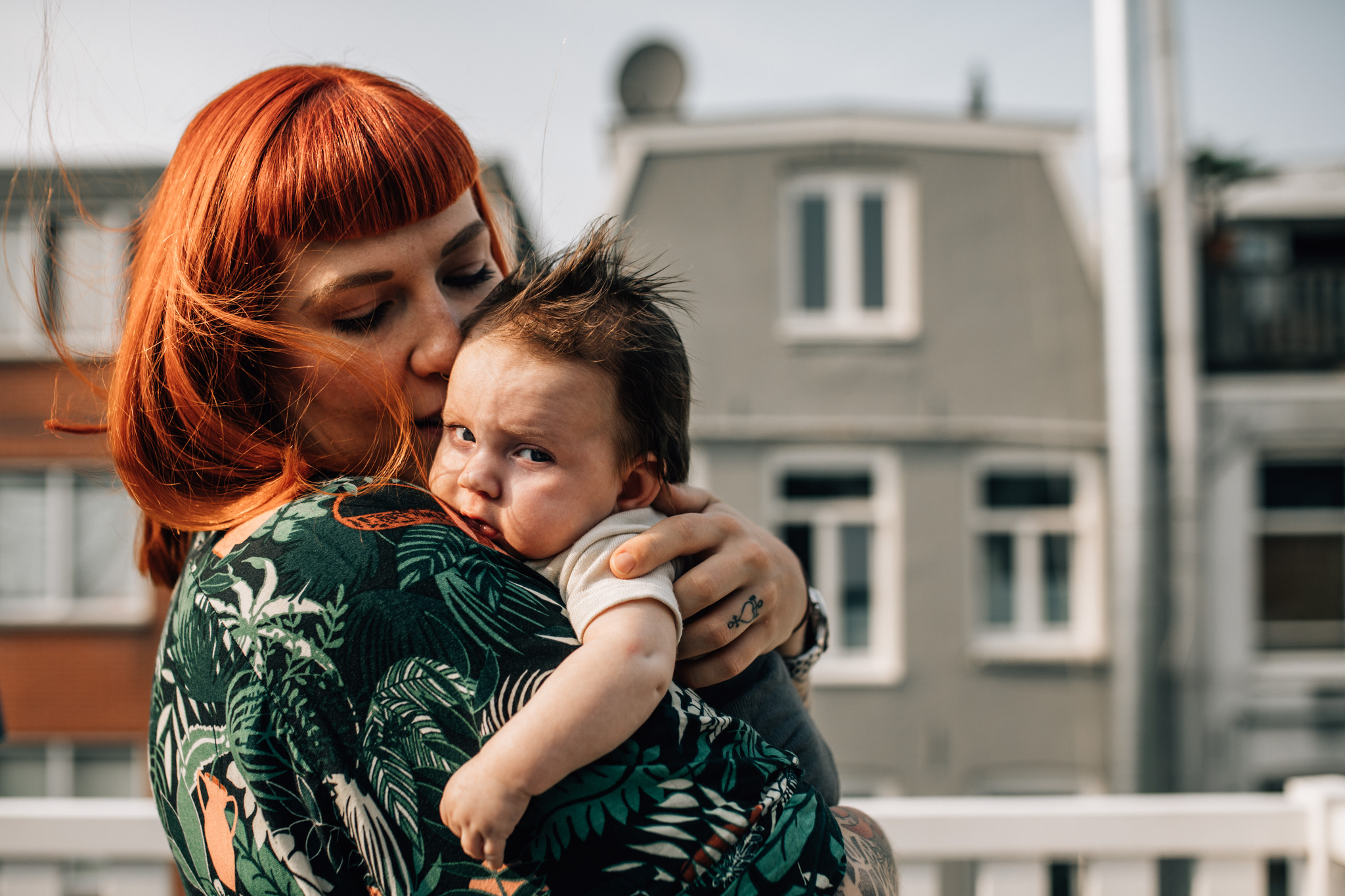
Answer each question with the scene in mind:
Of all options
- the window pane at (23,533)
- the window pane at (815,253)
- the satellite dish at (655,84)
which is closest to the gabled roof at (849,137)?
the satellite dish at (655,84)

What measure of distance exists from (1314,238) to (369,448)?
36.0ft

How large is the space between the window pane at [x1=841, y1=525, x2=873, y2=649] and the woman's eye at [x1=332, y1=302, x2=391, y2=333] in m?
8.02

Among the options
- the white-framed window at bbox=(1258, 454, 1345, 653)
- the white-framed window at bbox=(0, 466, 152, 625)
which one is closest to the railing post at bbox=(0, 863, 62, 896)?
the white-framed window at bbox=(0, 466, 152, 625)

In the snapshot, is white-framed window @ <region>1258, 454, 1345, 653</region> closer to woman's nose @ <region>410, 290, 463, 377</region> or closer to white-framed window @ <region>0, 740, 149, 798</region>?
woman's nose @ <region>410, 290, 463, 377</region>

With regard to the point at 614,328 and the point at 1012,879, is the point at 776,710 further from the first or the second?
the point at 1012,879

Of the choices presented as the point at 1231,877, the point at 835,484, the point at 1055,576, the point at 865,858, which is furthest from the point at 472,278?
the point at 1055,576

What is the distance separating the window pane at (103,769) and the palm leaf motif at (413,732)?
10.4m

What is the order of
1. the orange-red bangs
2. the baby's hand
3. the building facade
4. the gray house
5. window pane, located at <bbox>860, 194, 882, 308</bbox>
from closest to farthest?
1. the baby's hand
2. the orange-red bangs
3. the gray house
4. the building facade
5. window pane, located at <bbox>860, 194, 882, 308</bbox>

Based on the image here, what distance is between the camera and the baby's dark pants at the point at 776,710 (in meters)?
0.73

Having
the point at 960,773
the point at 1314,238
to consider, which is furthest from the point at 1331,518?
the point at 960,773

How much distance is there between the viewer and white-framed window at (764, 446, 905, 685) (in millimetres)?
8359

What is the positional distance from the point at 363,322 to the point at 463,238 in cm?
13

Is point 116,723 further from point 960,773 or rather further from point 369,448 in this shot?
point 369,448

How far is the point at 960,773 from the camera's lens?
843cm
